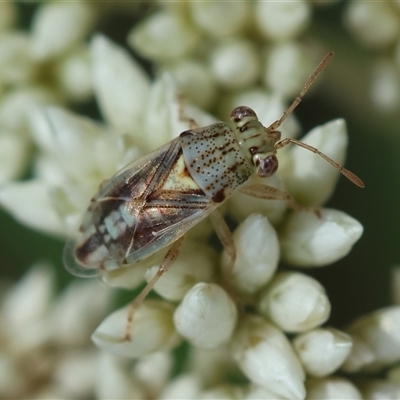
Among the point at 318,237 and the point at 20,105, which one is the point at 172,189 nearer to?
the point at 318,237

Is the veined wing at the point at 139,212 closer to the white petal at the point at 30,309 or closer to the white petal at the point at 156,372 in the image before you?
the white petal at the point at 156,372

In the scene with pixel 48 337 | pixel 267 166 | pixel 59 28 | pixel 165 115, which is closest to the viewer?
pixel 267 166

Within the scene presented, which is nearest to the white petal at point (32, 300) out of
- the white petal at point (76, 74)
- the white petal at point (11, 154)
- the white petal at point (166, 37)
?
the white petal at point (11, 154)

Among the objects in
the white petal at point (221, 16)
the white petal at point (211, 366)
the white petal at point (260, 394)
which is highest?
the white petal at point (221, 16)

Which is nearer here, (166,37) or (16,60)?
(166,37)

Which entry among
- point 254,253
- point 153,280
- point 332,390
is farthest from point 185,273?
point 332,390

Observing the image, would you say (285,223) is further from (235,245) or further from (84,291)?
(84,291)
